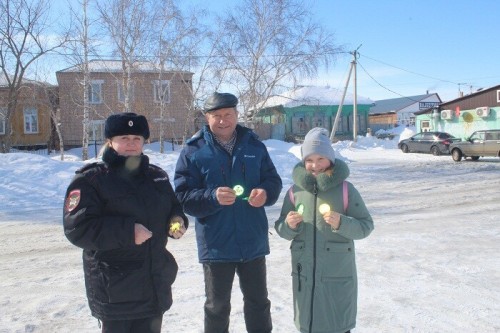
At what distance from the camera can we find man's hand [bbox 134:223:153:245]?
8.23 feet

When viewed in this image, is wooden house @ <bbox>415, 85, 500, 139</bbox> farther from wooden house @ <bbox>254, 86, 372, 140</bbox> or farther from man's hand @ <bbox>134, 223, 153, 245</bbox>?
man's hand @ <bbox>134, 223, 153, 245</bbox>

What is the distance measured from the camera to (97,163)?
2.66m

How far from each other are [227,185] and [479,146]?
2208 centimetres

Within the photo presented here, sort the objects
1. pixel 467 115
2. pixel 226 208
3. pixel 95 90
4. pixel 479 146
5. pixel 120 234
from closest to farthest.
A: pixel 120 234, pixel 226 208, pixel 479 146, pixel 95 90, pixel 467 115

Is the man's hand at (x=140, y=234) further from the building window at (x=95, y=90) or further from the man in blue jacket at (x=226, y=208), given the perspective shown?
the building window at (x=95, y=90)

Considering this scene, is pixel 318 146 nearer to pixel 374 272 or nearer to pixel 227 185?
pixel 227 185

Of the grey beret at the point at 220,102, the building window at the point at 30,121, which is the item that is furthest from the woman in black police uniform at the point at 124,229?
the building window at the point at 30,121

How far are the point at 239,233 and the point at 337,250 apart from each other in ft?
2.17

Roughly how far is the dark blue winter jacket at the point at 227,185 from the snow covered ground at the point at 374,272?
101cm

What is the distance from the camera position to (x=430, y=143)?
28156 millimetres

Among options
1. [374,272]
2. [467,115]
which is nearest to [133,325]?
[374,272]

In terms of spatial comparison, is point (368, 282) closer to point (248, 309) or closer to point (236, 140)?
point (248, 309)

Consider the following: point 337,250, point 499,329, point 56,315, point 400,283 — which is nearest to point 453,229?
point 400,283

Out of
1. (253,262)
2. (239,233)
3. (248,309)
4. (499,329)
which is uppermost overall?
(239,233)
